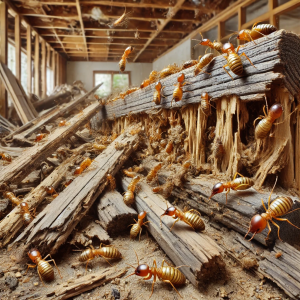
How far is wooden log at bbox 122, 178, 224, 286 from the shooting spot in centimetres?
152

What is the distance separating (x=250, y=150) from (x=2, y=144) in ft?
16.1

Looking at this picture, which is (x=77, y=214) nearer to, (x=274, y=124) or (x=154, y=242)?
(x=154, y=242)

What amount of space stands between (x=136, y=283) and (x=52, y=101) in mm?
10359

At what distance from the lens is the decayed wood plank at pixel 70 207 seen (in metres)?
2.00

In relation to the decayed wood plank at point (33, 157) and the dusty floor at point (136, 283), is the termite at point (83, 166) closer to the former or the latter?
the decayed wood plank at point (33, 157)

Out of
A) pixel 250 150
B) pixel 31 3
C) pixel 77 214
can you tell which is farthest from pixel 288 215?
pixel 31 3

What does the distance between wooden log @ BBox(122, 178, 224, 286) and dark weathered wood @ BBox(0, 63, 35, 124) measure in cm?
653

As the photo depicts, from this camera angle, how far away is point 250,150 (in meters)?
2.09

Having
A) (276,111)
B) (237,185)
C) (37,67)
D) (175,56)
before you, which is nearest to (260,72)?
(276,111)

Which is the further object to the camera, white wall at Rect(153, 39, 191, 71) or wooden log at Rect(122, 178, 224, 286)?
white wall at Rect(153, 39, 191, 71)

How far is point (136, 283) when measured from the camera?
5.44 feet

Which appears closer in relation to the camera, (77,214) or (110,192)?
(77,214)

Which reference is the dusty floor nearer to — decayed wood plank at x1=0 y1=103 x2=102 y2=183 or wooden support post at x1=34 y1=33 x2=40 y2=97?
decayed wood plank at x1=0 y1=103 x2=102 y2=183

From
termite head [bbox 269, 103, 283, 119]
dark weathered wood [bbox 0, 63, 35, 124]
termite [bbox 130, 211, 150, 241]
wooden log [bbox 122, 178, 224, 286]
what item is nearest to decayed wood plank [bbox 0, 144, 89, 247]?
termite [bbox 130, 211, 150, 241]
